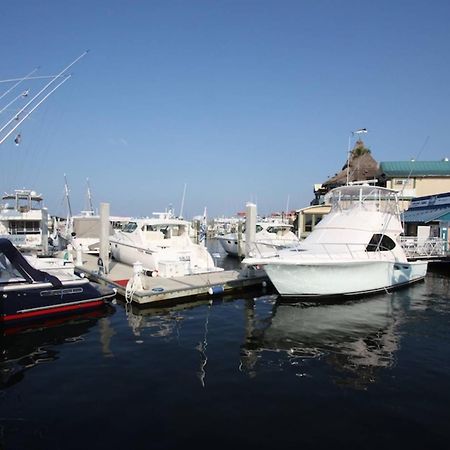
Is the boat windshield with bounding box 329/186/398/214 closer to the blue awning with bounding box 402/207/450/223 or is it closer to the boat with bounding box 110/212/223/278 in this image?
the boat with bounding box 110/212/223/278

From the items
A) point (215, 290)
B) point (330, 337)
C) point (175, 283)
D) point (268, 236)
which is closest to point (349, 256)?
point (330, 337)

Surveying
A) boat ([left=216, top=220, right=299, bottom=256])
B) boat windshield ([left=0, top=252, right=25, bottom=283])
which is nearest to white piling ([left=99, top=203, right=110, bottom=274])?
boat windshield ([left=0, top=252, right=25, bottom=283])

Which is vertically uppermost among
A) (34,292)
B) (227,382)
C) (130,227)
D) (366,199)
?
(366,199)

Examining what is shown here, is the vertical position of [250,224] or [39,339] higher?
[250,224]

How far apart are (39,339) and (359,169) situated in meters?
58.2

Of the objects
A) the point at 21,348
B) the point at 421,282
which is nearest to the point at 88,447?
the point at 21,348

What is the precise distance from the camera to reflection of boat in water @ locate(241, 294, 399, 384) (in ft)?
27.0

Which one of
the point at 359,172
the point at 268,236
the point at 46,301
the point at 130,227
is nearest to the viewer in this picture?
the point at 46,301

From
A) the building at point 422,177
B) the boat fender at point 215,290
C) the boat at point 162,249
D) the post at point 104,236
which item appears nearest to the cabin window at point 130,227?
the boat at point 162,249

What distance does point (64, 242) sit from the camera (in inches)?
1257

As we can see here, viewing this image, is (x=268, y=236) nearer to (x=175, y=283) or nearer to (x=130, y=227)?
(x=130, y=227)

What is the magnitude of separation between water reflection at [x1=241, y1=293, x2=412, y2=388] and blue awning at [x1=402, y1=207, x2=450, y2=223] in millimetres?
17134

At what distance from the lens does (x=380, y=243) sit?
1582 centimetres

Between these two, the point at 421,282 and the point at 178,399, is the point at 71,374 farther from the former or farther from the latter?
the point at 421,282
